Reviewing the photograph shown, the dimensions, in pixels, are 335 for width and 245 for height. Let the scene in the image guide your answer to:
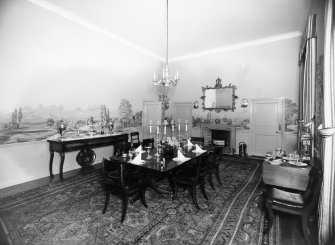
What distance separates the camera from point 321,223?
226cm

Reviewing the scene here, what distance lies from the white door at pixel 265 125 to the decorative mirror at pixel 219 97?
894 mm

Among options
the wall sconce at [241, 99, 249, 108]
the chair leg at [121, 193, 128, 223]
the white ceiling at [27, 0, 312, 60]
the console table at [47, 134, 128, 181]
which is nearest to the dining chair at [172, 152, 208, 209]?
the chair leg at [121, 193, 128, 223]

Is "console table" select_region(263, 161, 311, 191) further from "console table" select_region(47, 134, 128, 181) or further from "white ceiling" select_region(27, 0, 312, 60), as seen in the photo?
"white ceiling" select_region(27, 0, 312, 60)

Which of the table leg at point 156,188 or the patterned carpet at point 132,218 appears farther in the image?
the table leg at point 156,188

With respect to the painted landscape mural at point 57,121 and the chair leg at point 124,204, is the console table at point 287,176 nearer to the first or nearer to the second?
the chair leg at point 124,204

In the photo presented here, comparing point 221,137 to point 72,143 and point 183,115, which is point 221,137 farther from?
point 72,143

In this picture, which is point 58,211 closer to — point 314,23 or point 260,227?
point 260,227

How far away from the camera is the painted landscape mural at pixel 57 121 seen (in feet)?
14.1

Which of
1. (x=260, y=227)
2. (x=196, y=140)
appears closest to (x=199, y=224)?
(x=260, y=227)

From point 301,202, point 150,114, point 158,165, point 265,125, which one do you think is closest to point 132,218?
point 158,165

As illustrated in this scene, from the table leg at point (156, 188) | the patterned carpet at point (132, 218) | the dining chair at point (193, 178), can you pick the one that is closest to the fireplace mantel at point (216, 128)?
the patterned carpet at point (132, 218)

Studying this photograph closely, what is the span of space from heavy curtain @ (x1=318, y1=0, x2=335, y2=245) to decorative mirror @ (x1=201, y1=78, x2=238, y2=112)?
5193mm

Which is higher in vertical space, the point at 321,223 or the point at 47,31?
the point at 47,31

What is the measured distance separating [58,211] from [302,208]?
12.5 feet
